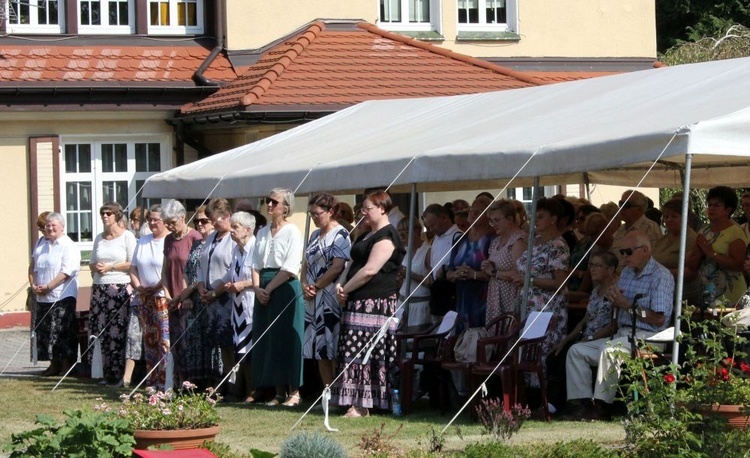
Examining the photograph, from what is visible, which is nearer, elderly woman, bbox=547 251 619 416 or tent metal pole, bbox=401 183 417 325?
elderly woman, bbox=547 251 619 416

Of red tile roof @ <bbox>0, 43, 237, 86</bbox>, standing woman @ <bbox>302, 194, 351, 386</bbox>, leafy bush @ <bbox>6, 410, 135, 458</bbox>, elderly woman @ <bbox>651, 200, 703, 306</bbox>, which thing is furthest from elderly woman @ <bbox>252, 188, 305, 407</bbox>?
red tile roof @ <bbox>0, 43, 237, 86</bbox>

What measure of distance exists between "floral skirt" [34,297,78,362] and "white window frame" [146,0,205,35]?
26.4ft

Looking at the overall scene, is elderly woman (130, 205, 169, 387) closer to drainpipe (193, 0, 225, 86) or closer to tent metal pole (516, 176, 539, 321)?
tent metal pole (516, 176, 539, 321)

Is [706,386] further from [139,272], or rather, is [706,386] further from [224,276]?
[139,272]

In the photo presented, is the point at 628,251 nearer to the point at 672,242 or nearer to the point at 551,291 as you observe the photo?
the point at 551,291

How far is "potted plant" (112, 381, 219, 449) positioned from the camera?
7.68m

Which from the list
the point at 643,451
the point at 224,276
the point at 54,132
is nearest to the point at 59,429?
the point at 643,451

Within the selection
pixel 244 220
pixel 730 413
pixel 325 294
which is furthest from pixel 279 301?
pixel 730 413

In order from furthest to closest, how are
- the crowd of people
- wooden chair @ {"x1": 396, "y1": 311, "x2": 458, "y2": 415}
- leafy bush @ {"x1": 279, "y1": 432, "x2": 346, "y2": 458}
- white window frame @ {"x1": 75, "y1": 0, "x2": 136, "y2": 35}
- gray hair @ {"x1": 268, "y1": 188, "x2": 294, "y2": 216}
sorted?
1. white window frame @ {"x1": 75, "y1": 0, "x2": 136, "y2": 35}
2. gray hair @ {"x1": 268, "y1": 188, "x2": 294, "y2": 216}
3. wooden chair @ {"x1": 396, "y1": 311, "x2": 458, "y2": 415}
4. the crowd of people
5. leafy bush @ {"x1": 279, "y1": 432, "x2": 346, "y2": 458}

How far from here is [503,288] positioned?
10930mm

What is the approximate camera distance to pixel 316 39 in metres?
21.5

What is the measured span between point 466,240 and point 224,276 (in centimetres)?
198

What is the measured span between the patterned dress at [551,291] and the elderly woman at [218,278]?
263 centimetres

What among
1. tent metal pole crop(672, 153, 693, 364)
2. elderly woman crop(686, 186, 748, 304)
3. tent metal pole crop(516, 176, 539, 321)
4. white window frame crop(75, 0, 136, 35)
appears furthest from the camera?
white window frame crop(75, 0, 136, 35)
